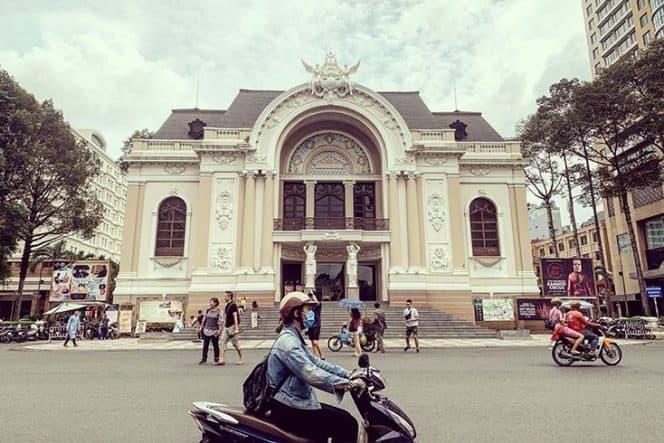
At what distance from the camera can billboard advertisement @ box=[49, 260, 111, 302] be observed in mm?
23438

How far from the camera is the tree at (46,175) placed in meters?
24.7

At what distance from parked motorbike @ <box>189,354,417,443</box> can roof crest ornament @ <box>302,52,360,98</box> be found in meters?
25.2

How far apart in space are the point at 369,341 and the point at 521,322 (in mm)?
11921

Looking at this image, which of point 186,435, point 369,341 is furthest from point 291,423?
point 369,341

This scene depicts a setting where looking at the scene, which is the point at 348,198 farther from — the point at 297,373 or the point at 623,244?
the point at 623,244

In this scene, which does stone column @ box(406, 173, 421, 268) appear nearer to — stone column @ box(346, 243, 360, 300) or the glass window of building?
stone column @ box(346, 243, 360, 300)

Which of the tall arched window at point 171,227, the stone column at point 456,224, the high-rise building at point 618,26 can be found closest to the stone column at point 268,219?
the tall arched window at point 171,227

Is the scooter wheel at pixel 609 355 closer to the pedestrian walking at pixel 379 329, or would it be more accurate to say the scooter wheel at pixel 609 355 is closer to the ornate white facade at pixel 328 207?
the pedestrian walking at pixel 379 329

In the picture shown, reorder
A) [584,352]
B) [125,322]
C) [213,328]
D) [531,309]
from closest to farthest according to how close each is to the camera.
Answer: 1. [584,352]
2. [213,328]
3. [125,322]
4. [531,309]

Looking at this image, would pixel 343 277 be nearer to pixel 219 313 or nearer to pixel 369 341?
pixel 369 341

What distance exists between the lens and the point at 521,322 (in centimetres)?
2248

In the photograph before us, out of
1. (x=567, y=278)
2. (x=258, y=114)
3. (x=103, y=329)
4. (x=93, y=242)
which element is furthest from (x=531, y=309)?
(x=93, y=242)

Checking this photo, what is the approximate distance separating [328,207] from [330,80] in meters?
7.75

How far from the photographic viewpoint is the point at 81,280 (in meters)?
23.7
